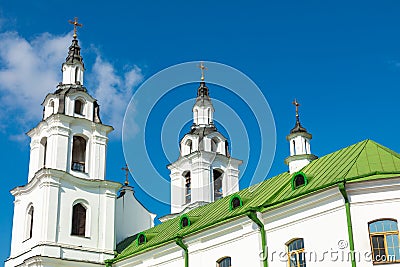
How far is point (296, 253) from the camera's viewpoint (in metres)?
20.8

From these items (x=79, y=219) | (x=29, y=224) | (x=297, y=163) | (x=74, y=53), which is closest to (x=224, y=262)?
(x=297, y=163)

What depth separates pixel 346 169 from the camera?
21.1m

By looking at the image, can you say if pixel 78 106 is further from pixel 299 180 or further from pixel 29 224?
pixel 299 180

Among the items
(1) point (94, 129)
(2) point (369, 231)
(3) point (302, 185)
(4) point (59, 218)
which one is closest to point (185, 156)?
(1) point (94, 129)

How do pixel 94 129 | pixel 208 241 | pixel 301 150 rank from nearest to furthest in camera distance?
pixel 208 241, pixel 301 150, pixel 94 129

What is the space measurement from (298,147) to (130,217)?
11599 millimetres

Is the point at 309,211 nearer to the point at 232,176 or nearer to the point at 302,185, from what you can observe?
the point at 302,185

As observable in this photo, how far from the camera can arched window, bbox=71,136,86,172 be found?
3350 centimetres

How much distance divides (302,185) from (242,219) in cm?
257

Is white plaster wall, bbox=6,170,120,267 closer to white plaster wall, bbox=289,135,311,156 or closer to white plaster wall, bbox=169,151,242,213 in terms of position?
white plaster wall, bbox=169,151,242,213

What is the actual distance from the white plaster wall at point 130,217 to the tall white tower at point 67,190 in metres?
1.80

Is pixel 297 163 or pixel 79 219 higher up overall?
pixel 297 163

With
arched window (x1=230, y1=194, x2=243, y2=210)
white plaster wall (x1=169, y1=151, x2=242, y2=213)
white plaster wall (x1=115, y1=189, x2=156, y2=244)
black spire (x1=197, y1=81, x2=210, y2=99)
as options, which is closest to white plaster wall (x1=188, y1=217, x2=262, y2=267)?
arched window (x1=230, y1=194, x2=243, y2=210)

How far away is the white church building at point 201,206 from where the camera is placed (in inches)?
765
